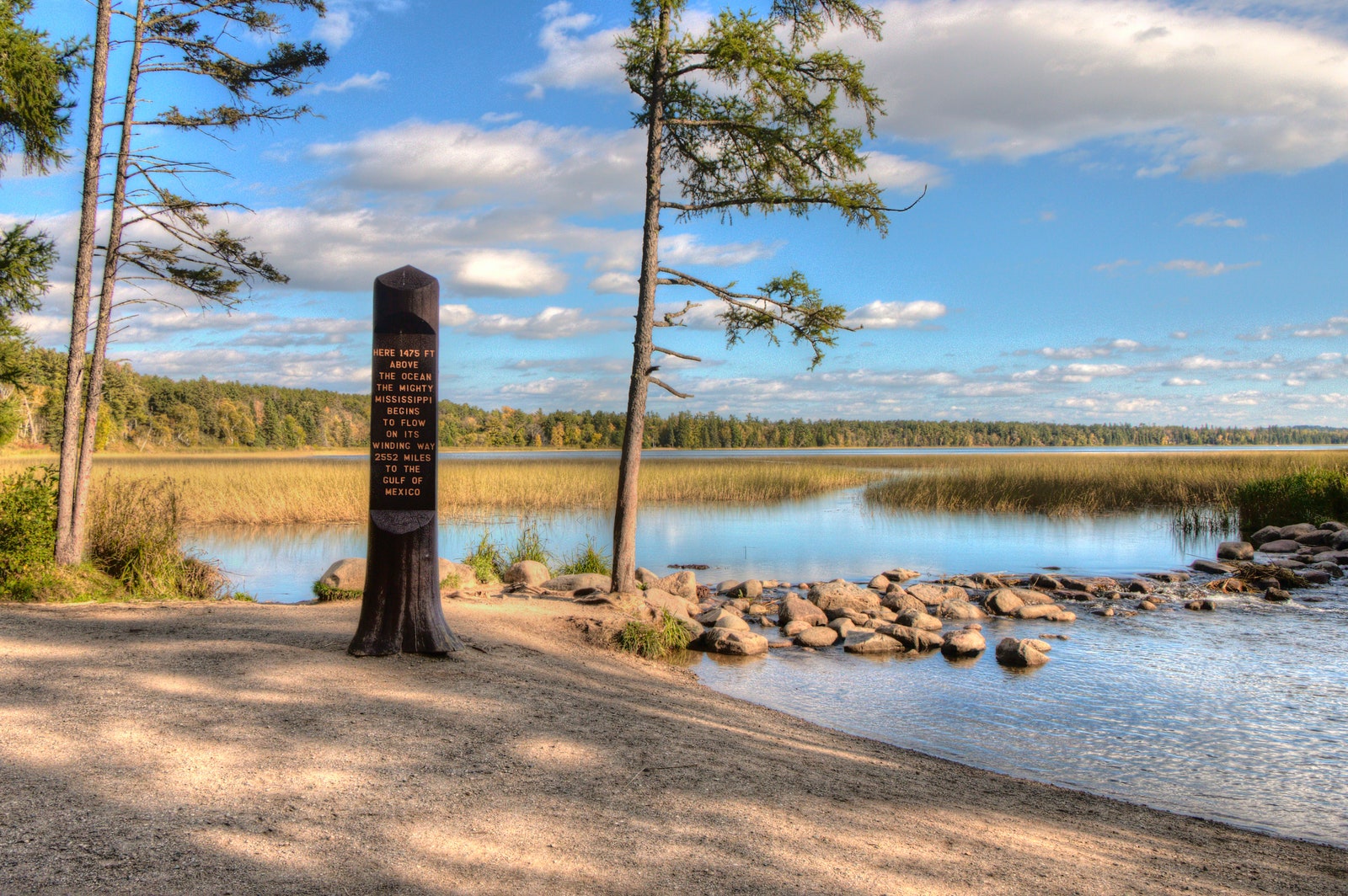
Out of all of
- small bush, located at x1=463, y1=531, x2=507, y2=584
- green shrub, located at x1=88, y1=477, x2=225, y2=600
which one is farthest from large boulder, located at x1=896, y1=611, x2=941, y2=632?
green shrub, located at x1=88, y1=477, x2=225, y2=600

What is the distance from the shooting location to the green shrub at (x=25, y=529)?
11.4 metres

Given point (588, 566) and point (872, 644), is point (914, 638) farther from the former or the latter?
point (588, 566)

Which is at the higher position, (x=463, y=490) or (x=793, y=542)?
(x=463, y=490)

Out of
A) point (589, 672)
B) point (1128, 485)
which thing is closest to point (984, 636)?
point (589, 672)

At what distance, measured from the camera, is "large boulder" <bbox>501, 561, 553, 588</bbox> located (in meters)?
13.2

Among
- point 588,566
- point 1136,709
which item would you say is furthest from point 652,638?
point 1136,709

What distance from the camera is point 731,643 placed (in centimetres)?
1078

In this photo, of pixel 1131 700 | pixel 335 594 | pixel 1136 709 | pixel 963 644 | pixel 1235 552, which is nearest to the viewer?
pixel 1136 709

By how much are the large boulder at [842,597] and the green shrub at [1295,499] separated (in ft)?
58.6

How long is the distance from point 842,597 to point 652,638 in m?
4.45

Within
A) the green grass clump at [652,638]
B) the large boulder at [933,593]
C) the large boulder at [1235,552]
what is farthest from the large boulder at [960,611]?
the large boulder at [1235,552]

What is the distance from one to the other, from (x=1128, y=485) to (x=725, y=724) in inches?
1145

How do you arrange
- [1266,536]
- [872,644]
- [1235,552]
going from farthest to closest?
[1266,536] < [1235,552] < [872,644]

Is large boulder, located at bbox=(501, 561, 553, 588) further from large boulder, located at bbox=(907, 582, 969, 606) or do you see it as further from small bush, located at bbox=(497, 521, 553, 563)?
large boulder, located at bbox=(907, 582, 969, 606)
